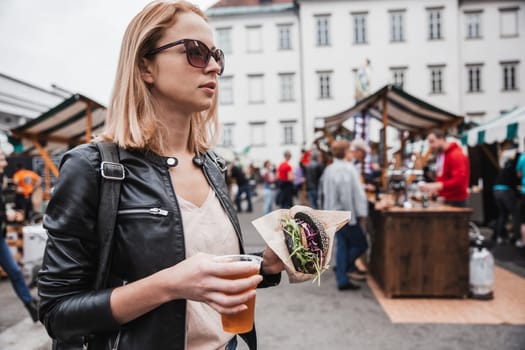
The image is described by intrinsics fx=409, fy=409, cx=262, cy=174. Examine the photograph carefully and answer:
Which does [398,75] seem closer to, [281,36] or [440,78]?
[440,78]

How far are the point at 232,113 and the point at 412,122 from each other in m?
24.8

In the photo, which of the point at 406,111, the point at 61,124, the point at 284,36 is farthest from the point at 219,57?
the point at 284,36

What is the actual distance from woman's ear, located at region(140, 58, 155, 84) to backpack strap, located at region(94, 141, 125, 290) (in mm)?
298

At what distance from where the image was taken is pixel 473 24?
3062 centimetres

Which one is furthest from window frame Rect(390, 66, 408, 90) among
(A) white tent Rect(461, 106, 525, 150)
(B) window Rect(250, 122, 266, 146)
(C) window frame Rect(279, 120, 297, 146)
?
(A) white tent Rect(461, 106, 525, 150)

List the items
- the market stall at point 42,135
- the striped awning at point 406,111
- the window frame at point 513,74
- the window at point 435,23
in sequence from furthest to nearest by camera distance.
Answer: the window at point 435,23, the window frame at point 513,74, the striped awning at point 406,111, the market stall at point 42,135

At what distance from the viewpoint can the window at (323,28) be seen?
30969 mm

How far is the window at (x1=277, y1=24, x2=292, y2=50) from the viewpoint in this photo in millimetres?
31844

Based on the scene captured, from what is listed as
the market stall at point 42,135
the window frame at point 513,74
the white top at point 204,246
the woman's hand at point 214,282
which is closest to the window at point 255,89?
the window frame at point 513,74

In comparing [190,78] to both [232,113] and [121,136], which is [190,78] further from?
[232,113]

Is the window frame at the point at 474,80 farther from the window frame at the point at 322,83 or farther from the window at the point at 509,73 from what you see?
→ the window frame at the point at 322,83

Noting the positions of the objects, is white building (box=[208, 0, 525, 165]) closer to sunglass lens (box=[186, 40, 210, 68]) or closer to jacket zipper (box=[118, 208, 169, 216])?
sunglass lens (box=[186, 40, 210, 68])

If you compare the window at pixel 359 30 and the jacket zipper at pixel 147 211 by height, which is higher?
the window at pixel 359 30

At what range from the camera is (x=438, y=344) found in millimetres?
3811
